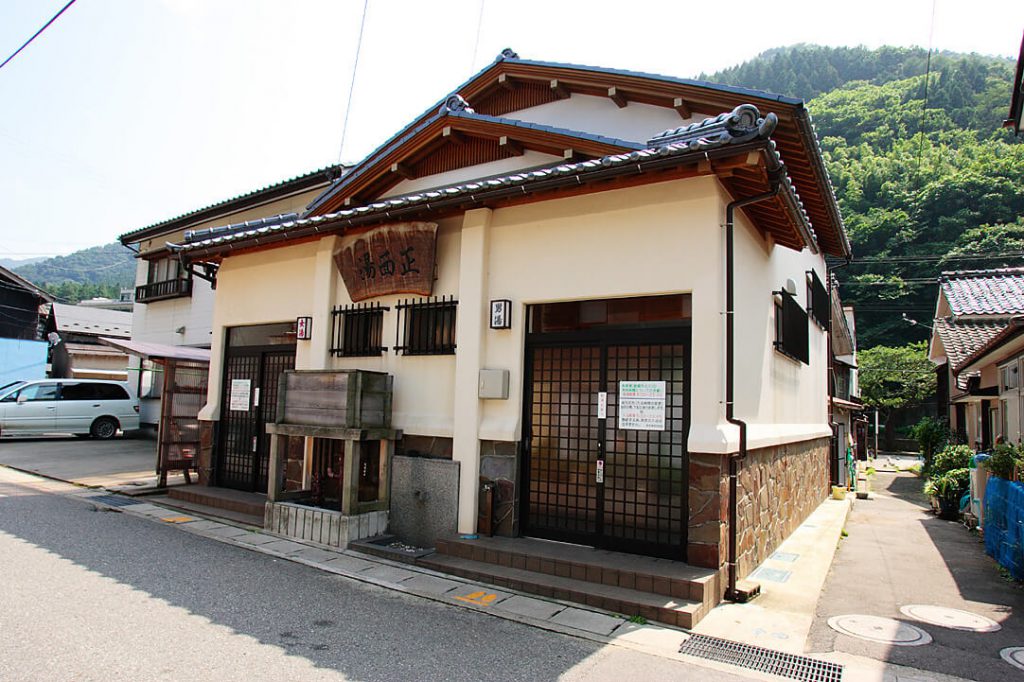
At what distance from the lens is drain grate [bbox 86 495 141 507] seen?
10.3m

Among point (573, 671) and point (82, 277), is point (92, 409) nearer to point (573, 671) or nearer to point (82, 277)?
point (573, 671)

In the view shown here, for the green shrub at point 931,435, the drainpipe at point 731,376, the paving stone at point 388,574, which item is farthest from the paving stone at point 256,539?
the green shrub at point 931,435

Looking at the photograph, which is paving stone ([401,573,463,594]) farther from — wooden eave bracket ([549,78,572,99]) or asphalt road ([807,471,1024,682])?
wooden eave bracket ([549,78,572,99])

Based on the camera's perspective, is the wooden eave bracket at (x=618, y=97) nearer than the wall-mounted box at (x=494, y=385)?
No

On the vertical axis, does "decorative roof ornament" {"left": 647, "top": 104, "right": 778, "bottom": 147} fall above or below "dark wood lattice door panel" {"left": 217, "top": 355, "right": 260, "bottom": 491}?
above

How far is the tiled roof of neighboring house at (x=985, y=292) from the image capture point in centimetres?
1650

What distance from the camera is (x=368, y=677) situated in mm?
4312

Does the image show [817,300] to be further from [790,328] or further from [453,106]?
[453,106]

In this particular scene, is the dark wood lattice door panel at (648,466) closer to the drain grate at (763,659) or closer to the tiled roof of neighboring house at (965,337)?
the drain grate at (763,659)

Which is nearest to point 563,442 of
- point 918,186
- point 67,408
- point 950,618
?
point 950,618

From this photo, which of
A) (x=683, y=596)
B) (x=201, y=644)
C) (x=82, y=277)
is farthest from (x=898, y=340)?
(x=82, y=277)

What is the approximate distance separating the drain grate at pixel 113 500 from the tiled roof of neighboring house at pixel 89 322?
778 inches

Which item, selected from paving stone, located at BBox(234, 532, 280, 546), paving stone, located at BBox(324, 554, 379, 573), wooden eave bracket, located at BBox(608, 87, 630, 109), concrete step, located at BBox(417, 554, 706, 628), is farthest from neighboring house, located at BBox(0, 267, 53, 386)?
wooden eave bracket, located at BBox(608, 87, 630, 109)

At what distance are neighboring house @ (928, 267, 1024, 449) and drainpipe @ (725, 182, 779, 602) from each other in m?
8.53
